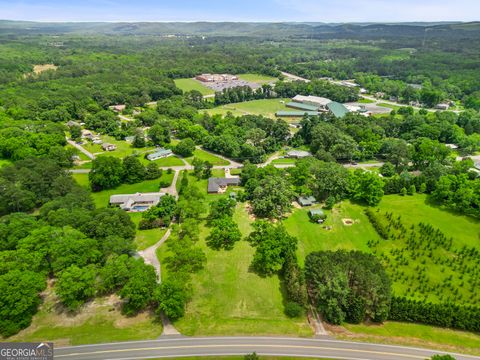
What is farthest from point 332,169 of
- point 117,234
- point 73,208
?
point 73,208

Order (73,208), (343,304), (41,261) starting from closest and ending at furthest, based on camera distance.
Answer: (343,304)
(41,261)
(73,208)

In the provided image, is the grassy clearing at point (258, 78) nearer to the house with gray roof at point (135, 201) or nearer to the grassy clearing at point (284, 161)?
the grassy clearing at point (284, 161)

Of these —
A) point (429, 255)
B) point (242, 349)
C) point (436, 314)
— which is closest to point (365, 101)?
point (429, 255)

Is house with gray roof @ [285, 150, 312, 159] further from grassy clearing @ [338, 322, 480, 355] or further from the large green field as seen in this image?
grassy clearing @ [338, 322, 480, 355]

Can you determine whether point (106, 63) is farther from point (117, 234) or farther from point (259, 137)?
point (117, 234)

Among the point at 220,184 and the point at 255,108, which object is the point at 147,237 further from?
the point at 255,108

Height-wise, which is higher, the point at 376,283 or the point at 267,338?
the point at 376,283
